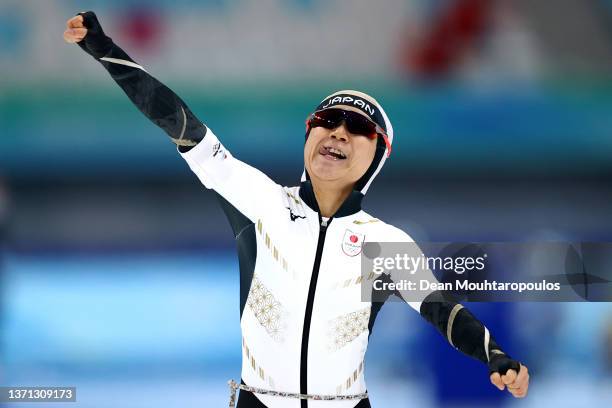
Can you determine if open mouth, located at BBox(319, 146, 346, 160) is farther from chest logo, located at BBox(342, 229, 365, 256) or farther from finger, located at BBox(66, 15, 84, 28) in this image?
finger, located at BBox(66, 15, 84, 28)

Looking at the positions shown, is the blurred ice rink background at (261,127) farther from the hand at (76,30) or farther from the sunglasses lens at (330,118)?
the hand at (76,30)

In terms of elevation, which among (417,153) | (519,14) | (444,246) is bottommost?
(444,246)

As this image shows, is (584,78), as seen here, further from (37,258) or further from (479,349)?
(37,258)

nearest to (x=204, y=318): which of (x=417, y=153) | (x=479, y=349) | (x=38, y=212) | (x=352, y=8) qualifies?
(x=38, y=212)

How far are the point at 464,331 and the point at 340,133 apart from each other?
74 centimetres

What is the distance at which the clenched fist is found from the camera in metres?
2.37

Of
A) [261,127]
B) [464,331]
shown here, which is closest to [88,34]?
[464,331]

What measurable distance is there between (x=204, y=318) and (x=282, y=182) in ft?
2.89

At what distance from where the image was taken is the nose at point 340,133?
2.63m

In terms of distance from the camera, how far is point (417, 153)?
475 centimetres

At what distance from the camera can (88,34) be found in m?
2.38
